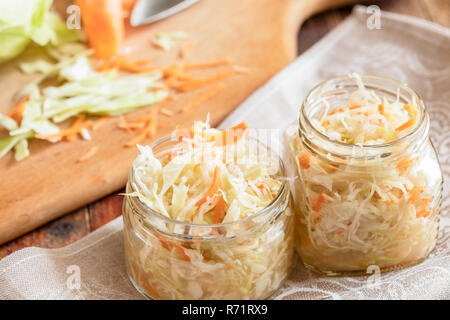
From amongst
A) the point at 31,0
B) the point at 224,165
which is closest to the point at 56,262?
the point at 224,165

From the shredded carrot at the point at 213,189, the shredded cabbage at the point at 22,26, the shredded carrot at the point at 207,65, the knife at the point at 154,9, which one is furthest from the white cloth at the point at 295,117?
the shredded cabbage at the point at 22,26

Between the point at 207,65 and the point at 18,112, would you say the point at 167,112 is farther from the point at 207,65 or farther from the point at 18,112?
the point at 18,112

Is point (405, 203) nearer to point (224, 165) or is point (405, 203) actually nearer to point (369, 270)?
point (369, 270)

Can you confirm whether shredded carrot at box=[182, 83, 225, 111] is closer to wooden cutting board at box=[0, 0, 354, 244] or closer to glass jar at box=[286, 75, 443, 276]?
wooden cutting board at box=[0, 0, 354, 244]

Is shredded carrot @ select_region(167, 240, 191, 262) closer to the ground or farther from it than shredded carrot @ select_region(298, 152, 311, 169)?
closer to the ground

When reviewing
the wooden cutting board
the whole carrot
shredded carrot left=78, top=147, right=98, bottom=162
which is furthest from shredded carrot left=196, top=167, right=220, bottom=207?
the whole carrot

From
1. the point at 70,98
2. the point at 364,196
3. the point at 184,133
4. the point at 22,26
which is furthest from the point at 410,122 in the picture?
the point at 22,26
